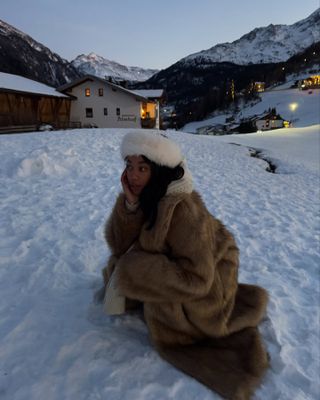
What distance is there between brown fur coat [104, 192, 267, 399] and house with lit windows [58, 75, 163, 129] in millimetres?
34241

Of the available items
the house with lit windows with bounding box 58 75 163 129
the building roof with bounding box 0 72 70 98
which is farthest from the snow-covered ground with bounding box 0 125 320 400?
the house with lit windows with bounding box 58 75 163 129

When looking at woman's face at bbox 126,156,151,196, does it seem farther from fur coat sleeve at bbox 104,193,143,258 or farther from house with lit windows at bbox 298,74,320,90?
house with lit windows at bbox 298,74,320,90

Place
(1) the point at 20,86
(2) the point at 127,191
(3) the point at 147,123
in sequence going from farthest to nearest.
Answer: (3) the point at 147,123
(1) the point at 20,86
(2) the point at 127,191

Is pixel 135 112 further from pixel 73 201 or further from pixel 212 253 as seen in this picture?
pixel 212 253

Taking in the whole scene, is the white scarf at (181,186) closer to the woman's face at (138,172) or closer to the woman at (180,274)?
the woman at (180,274)

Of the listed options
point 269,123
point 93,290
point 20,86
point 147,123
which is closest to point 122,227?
point 93,290

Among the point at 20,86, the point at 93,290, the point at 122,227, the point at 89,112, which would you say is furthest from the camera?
the point at 89,112

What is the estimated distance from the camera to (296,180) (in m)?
11.1

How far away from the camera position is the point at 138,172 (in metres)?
2.23

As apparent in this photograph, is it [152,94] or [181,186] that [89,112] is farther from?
[181,186]

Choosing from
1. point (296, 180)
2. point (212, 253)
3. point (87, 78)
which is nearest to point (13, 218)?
point (212, 253)

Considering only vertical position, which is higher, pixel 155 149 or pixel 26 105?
pixel 26 105

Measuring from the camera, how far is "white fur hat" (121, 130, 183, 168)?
2145mm

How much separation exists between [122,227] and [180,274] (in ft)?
2.30
